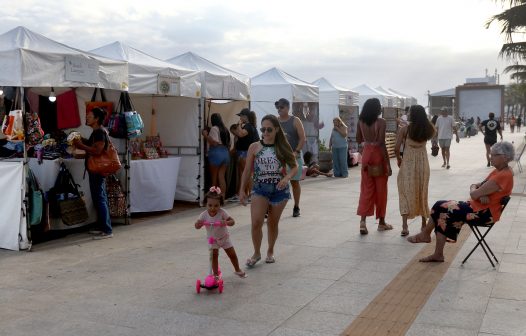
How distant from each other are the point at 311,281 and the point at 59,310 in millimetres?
2208

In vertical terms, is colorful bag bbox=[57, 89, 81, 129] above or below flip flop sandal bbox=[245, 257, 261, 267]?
above

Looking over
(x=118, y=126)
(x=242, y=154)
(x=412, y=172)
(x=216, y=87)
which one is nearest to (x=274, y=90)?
(x=242, y=154)

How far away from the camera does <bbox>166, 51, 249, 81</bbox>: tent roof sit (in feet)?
36.0

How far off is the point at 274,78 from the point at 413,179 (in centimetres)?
835

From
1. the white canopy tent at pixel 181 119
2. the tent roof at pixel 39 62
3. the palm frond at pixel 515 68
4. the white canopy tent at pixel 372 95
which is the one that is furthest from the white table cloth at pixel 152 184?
the palm frond at pixel 515 68

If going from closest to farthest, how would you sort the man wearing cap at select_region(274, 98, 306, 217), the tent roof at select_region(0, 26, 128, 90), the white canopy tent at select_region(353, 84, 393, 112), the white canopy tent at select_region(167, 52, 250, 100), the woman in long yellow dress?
the tent roof at select_region(0, 26, 128, 90)
the woman in long yellow dress
the man wearing cap at select_region(274, 98, 306, 217)
the white canopy tent at select_region(167, 52, 250, 100)
the white canopy tent at select_region(353, 84, 393, 112)

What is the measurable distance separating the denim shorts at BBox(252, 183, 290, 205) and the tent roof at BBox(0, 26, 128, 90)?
2.80m

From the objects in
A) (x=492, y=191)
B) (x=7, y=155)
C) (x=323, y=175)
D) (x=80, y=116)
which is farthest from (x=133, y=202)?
(x=323, y=175)

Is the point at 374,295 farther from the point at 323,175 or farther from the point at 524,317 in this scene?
the point at 323,175

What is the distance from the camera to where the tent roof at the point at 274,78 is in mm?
15242

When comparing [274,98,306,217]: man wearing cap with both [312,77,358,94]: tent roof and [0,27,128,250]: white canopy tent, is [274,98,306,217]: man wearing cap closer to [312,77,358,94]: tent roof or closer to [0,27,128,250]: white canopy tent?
[0,27,128,250]: white canopy tent

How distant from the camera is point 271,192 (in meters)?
5.98

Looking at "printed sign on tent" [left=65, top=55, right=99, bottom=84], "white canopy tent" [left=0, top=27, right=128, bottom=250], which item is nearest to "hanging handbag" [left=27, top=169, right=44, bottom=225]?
"white canopy tent" [left=0, top=27, right=128, bottom=250]

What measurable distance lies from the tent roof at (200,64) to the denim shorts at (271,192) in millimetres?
5086
